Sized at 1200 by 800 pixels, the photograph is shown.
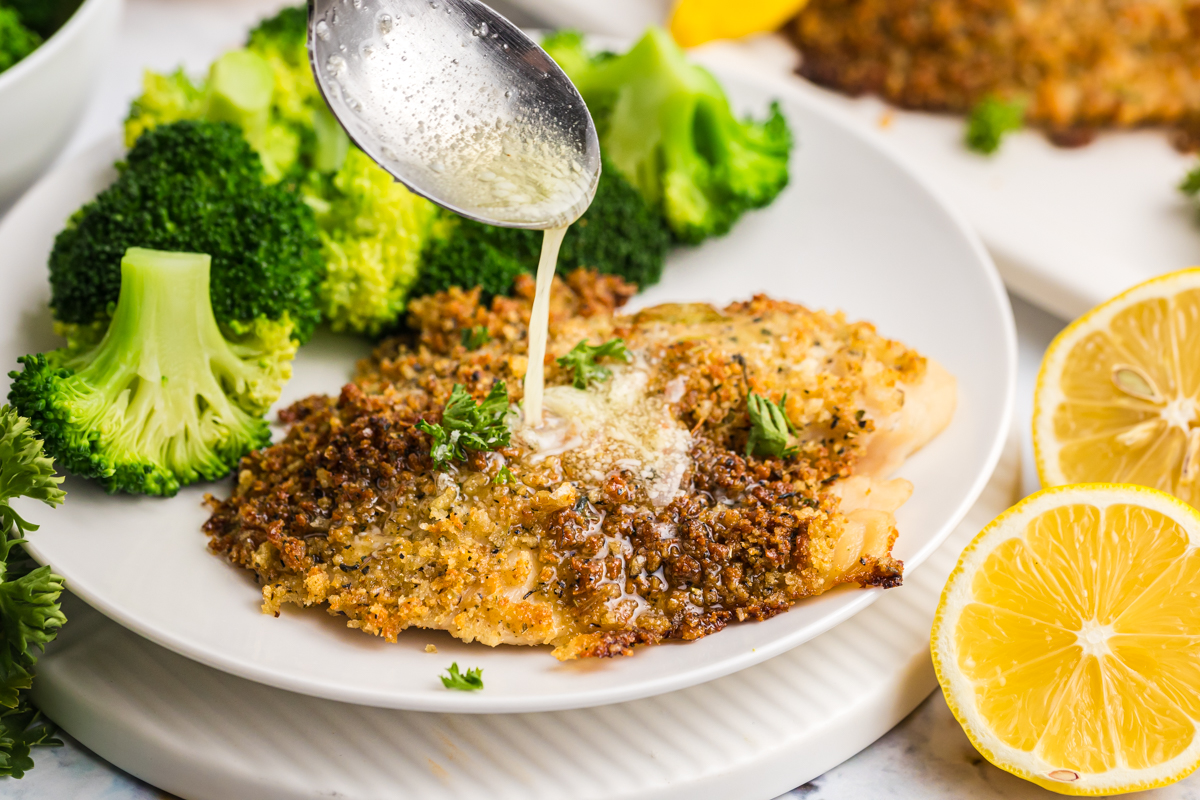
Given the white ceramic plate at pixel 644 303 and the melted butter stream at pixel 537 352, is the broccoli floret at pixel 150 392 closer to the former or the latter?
the white ceramic plate at pixel 644 303

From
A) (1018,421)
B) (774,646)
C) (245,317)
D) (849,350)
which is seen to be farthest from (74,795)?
(1018,421)

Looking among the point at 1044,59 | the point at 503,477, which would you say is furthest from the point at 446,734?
the point at 1044,59

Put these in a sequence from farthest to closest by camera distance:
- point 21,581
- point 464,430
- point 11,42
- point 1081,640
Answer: point 11,42
point 464,430
point 1081,640
point 21,581

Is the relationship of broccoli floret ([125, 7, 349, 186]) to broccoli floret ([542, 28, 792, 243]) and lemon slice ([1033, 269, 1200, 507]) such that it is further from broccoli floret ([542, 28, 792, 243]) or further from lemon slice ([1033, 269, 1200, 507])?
lemon slice ([1033, 269, 1200, 507])

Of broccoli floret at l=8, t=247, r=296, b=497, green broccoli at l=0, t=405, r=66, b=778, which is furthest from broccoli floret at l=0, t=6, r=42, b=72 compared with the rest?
green broccoli at l=0, t=405, r=66, b=778

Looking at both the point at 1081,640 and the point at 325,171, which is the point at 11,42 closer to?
the point at 325,171
